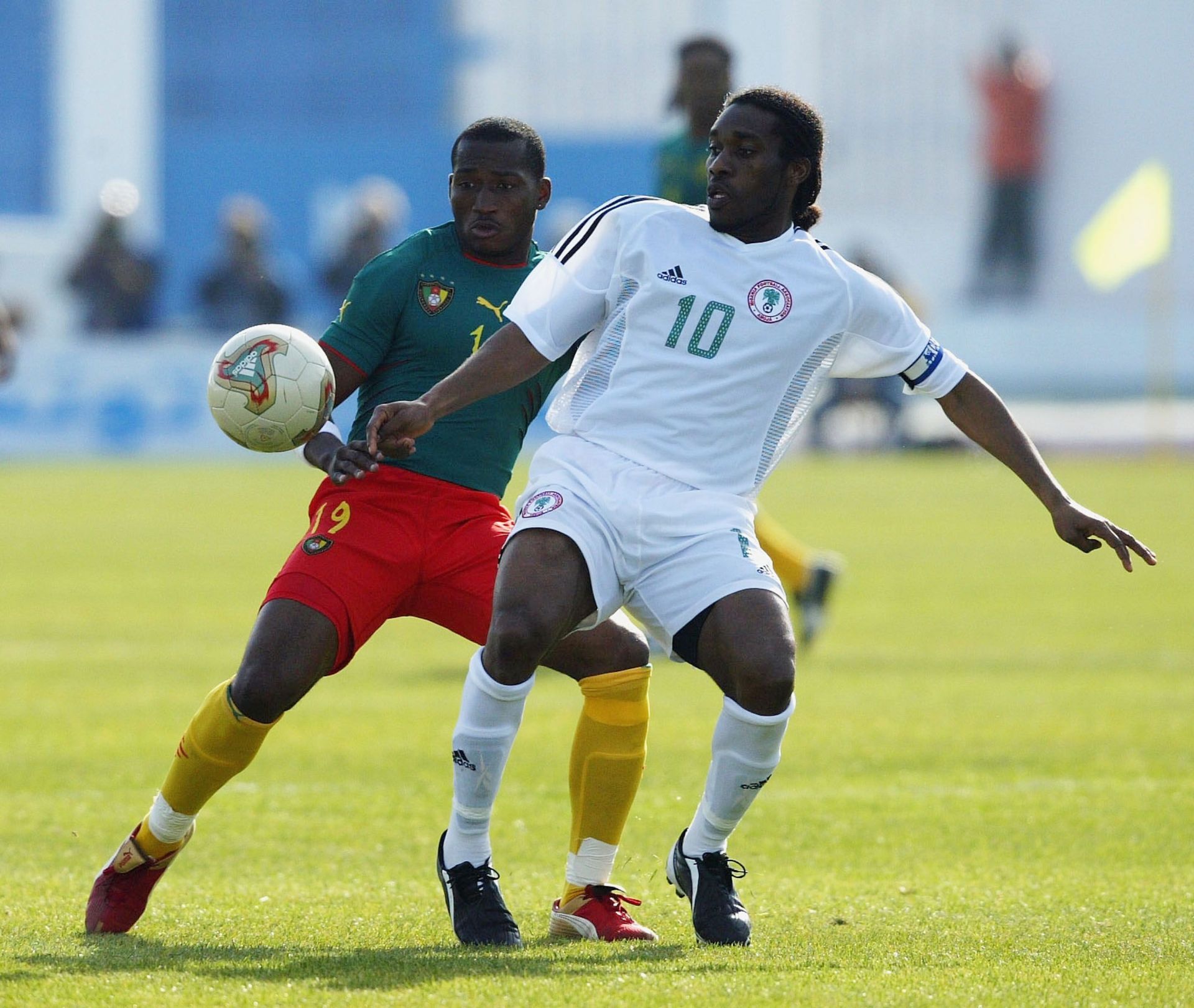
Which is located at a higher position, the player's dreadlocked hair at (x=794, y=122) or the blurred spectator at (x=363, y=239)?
the player's dreadlocked hair at (x=794, y=122)

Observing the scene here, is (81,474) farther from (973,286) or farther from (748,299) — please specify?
(973,286)

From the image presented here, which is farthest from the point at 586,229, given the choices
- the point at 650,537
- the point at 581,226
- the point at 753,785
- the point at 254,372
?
the point at 753,785

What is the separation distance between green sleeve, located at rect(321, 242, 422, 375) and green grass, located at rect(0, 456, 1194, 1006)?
1440 mm

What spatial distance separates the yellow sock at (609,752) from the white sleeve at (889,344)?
957mm

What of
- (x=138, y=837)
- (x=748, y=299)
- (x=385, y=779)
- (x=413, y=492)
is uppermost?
(x=748, y=299)

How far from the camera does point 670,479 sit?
Answer: 476 centimetres

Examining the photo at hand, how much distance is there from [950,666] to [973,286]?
1376 inches

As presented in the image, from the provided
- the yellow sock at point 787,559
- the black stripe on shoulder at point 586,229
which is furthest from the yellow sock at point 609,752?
the yellow sock at point 787,559

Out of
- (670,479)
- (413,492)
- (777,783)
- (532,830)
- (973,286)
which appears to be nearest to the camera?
(670,479)

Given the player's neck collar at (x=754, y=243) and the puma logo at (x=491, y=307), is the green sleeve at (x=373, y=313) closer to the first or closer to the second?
the puma logo at (x=491, y=307)

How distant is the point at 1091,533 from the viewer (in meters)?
4.80

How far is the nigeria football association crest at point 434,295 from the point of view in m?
5.21

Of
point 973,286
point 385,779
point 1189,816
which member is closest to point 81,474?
point 385,779

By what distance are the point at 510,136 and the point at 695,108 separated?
140 inches
